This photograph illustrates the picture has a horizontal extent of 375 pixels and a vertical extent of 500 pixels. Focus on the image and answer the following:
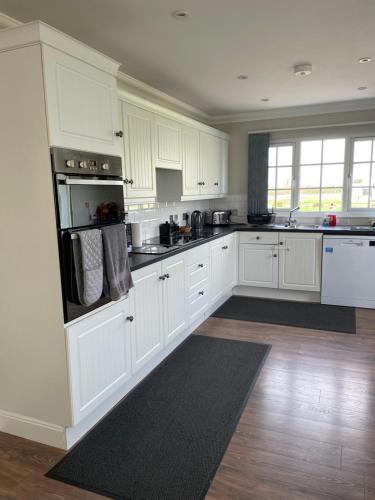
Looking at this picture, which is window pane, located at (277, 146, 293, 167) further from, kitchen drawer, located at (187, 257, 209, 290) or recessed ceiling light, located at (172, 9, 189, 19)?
recessed ceiling light, located at (172, 9, 189, 19)

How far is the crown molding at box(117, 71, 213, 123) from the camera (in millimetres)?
A: 3336

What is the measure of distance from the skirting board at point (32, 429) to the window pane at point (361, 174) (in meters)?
4.43

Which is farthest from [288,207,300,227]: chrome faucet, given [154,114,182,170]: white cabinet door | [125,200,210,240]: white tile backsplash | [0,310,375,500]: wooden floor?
[0,310,375,500]: wooden floor

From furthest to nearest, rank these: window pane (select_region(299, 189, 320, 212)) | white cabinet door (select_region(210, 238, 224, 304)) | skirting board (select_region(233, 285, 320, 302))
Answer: window pane (select_region(299, 189, 320, 212)), skirting board (select_region(233, 285, 320, 302)), white cabinet door (select_region(210, 238, 224, 304))

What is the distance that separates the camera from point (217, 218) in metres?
5.14

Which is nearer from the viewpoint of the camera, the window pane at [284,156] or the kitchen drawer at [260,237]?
the kitchen drawer at [260,237]

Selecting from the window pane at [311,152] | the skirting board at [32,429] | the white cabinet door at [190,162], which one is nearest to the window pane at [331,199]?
the window pane at [311,152]

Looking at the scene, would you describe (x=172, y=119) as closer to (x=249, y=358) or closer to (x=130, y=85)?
(x=130, y=85)

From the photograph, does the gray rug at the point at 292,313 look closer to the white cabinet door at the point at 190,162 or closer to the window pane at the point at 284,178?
the white cabinet door at the point at 190,162

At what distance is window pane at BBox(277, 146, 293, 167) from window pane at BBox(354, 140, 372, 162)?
0.81 m

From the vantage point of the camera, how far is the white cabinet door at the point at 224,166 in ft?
16.8

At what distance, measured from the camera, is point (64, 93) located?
6.17 ft

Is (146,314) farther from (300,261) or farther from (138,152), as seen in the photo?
(300,261)

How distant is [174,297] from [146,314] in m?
0.48
